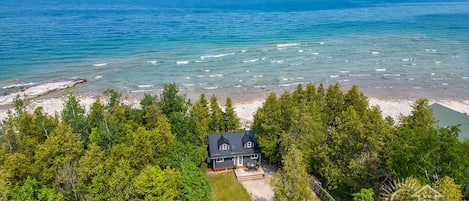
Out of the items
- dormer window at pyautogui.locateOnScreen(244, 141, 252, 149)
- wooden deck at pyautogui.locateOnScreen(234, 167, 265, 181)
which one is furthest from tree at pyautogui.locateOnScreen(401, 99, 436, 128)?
dormer window at pyautogui.locateOnScreen(244, 141, 252, 149)

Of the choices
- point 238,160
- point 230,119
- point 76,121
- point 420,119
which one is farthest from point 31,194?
point 420,119

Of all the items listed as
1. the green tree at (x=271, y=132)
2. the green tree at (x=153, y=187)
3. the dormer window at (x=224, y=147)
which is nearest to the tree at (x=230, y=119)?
the dormer window at (x=224, y=147)

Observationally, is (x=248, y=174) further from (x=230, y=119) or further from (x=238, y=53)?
(x=238, y=53)

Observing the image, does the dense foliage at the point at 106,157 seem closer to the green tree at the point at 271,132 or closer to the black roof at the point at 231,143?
the black roof at the point at 231,143

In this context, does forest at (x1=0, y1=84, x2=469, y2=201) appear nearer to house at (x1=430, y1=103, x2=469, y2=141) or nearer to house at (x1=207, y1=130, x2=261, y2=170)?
house at (x1=207, y1=130, x2=261, y2=170)

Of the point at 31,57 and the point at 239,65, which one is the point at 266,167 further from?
the point at 31,57
